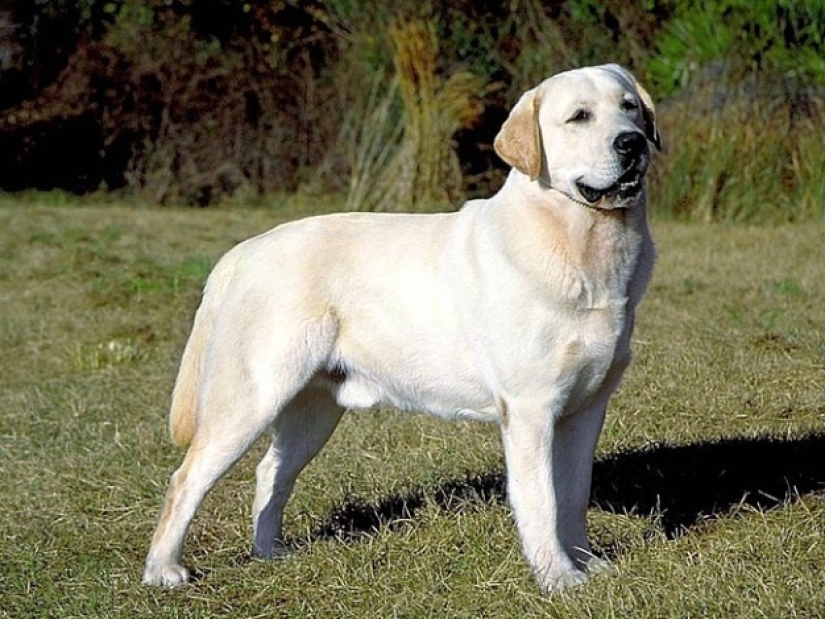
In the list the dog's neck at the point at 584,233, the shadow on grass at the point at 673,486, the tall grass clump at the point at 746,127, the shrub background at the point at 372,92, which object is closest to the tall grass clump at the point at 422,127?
the shrub background at the point at 372,92

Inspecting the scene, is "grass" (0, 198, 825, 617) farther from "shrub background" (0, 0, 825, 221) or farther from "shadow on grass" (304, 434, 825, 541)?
"shrub background" (0, 0, 825, 221)

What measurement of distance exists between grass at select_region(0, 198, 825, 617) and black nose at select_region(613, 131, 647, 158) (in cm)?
108

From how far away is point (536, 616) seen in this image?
11.5ft

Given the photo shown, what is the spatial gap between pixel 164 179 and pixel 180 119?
27.0 inches

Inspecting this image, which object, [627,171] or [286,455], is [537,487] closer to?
[627,171]

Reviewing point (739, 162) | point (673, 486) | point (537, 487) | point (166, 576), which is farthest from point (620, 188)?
point (739, 162)

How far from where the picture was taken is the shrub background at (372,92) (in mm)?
12680

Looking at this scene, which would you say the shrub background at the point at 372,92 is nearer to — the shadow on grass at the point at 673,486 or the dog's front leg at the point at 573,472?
the shadow on grass at the point at 673,486

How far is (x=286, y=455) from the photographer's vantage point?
4477mm

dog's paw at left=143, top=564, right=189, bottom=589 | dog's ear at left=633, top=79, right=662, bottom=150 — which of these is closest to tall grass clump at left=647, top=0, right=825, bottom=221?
dog's ear at left=633, top=79, right=662, bottom=150

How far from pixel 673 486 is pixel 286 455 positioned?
4.23 ft

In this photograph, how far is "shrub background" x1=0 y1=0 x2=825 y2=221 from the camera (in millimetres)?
12680

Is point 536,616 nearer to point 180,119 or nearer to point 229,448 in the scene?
point 229,448

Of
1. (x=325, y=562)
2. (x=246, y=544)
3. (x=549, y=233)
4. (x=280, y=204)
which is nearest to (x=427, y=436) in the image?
(x=246, y=544)
